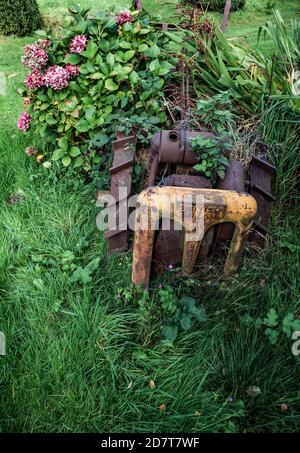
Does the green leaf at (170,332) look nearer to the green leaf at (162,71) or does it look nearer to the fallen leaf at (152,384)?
the fallen leaf at (152,384)

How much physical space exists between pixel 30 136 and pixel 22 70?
1.65 meters

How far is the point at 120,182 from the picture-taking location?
9.47ft

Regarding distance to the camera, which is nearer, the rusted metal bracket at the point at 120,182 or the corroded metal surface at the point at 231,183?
the corroded metal surface at the point at 231,183

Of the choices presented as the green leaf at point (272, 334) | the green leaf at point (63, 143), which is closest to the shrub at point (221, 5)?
the green leaf at point (63, 143)

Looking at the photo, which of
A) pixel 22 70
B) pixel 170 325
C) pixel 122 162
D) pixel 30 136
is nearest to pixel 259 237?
pixel 170 325

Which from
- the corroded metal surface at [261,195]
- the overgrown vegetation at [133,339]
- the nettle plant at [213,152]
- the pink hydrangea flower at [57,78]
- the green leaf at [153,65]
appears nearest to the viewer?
the overgrown vegetation at [133,339]

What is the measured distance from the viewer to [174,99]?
11.3 feet

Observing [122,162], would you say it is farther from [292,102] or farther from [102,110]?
[292,102]

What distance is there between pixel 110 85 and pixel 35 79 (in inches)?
22.1

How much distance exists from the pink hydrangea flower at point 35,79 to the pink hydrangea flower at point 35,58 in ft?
0.12

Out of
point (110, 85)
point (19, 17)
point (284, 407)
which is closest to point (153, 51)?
point (110, 85)

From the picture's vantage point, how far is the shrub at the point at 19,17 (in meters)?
5.56

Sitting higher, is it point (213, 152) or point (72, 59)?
point (72, 59)

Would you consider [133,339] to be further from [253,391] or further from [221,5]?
[221,5]
